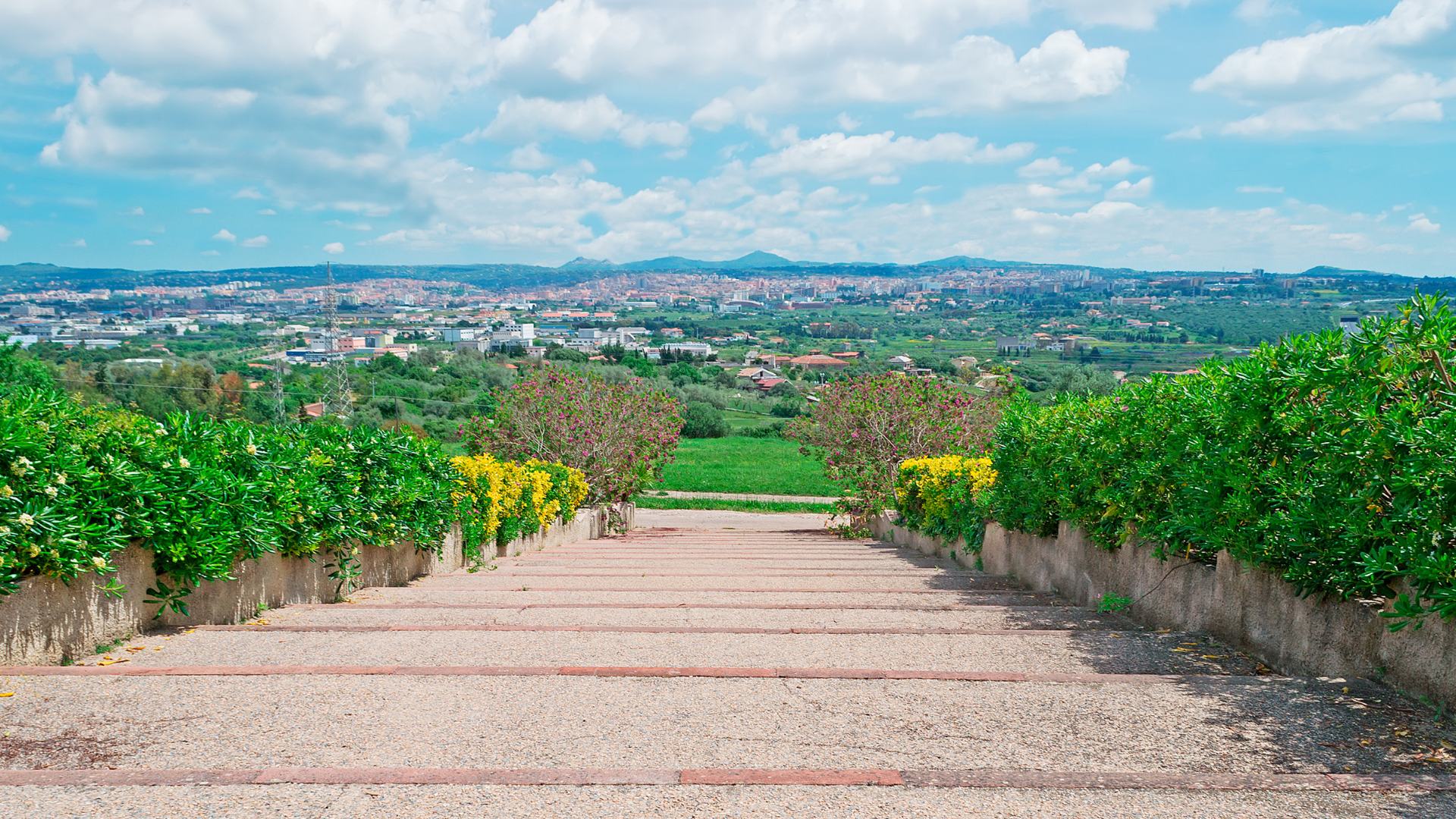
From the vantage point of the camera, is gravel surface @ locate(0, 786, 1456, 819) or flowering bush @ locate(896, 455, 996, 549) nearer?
gravel surface @ locate(0, 786, 1456, 819)

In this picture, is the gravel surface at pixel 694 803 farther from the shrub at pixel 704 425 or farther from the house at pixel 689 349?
the house at pixel 689 349

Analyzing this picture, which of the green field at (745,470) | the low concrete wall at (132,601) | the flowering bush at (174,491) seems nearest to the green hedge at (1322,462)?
the flowering bush at (174,491)

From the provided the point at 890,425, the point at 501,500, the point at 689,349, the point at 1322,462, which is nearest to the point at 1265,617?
the point at 1322,462

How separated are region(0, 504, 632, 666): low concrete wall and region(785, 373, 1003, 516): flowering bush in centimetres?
1288

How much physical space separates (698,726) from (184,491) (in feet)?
10.2

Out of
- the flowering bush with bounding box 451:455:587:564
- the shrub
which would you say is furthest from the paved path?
the shrub

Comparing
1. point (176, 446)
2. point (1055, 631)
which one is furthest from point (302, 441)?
point (1055, 631)

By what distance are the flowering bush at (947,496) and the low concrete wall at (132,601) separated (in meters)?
6.04

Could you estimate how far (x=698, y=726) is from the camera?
374 centimetres

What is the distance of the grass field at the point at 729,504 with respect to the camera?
33250mm

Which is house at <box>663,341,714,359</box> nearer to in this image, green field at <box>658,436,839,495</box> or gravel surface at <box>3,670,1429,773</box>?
green field at <box>658,436,839,495</box>

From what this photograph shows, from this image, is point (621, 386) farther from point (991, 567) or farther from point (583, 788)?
point (583, 788)

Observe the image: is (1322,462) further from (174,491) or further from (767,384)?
(767,384)

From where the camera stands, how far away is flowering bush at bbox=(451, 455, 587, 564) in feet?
33.1
